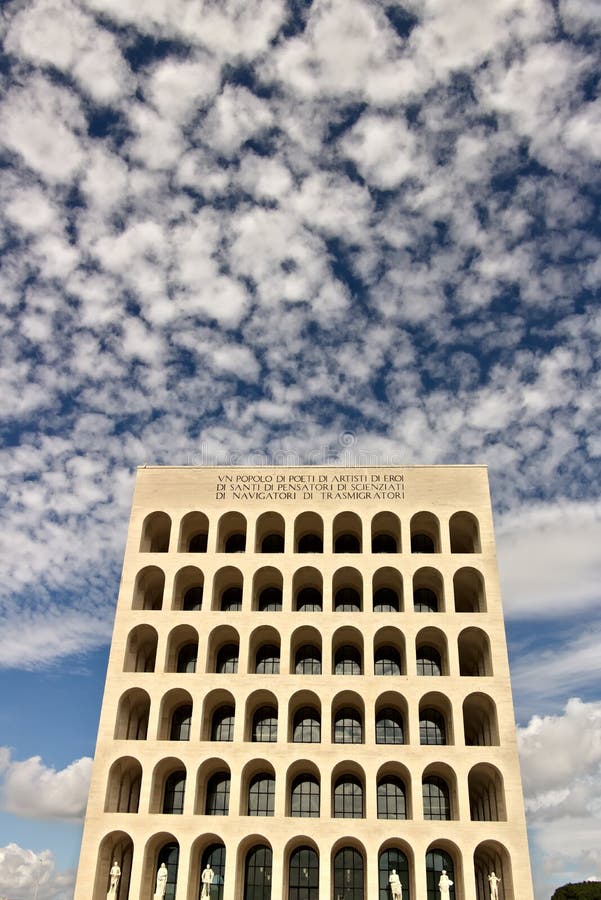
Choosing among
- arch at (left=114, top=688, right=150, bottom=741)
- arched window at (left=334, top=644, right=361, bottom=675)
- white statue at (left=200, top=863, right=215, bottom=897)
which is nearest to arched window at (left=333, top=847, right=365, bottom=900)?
white statue at (left=200, top=863, right=215, bottom=897)

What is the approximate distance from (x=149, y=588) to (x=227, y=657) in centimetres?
727

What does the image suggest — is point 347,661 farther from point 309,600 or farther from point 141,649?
point 141,649

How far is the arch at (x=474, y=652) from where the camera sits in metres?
48.5

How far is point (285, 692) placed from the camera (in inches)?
1847

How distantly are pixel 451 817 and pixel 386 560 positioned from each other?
15574 mm

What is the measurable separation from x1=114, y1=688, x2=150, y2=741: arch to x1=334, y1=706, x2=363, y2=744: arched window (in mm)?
12124

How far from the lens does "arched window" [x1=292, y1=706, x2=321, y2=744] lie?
49.8 m

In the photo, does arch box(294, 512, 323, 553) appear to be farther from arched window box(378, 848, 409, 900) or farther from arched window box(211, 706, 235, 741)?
arched window box(378, 848, 409, 900)

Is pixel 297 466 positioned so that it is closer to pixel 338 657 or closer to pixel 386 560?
pixel 386 560

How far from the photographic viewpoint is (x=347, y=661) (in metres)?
51.7

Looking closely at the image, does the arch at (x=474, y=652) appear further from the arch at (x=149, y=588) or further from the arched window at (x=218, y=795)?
the arch at (x=149, y=588)

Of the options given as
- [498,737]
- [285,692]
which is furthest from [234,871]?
[498,737]

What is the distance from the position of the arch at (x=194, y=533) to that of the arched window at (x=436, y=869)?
24.3 metres

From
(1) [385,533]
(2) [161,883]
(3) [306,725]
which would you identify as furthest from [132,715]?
(1) [385,533]
